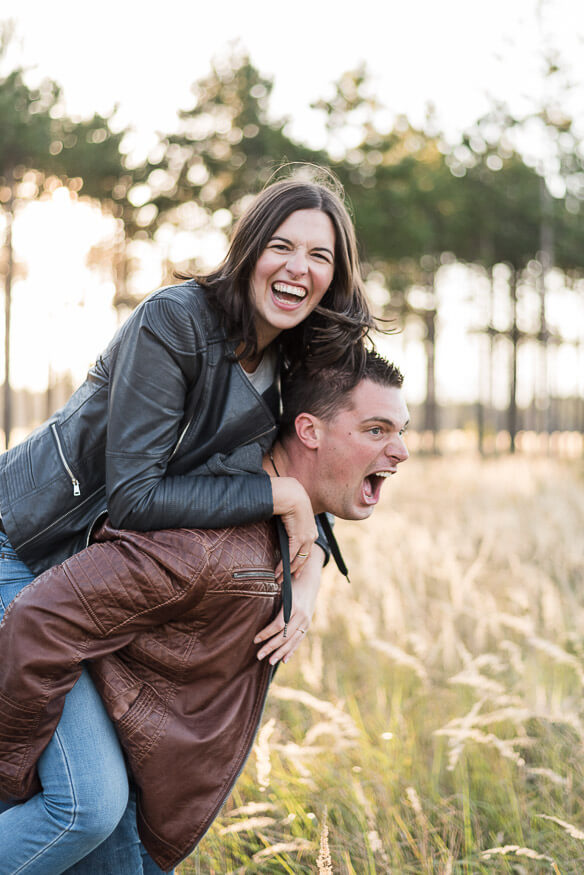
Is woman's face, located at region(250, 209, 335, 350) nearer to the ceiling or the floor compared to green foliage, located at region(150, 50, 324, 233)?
nearer to the floor

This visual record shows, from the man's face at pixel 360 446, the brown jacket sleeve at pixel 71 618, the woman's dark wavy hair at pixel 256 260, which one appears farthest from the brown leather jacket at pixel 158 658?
the woman's dark wavy hair at pixel 256 260

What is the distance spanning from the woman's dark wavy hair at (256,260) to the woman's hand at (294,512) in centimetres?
39

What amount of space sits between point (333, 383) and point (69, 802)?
1305 millimetres

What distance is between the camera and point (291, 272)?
7.64ft

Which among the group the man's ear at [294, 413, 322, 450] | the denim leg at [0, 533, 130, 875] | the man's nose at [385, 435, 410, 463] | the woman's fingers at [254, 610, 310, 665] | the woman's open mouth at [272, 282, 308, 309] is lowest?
the denim leg at [0, 533, 130, 875]

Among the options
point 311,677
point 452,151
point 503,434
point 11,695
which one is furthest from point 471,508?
point 503,434

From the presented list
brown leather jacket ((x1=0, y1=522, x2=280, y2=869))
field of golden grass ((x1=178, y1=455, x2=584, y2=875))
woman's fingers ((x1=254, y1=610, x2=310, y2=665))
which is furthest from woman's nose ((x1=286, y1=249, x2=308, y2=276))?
field of golden grass ((x1=178, y1=455, x2=584, y2=875))

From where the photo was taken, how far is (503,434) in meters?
33.7

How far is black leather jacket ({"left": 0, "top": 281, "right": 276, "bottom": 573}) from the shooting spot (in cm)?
207

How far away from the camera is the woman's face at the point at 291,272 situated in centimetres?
235

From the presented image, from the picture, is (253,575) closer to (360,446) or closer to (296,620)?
(296,620)

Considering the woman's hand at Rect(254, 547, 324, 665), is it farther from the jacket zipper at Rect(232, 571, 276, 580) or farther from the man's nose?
the man's nose

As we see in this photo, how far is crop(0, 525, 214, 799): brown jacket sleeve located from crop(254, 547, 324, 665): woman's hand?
0.88 ft

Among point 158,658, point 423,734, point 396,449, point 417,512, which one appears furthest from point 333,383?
point 417,512
